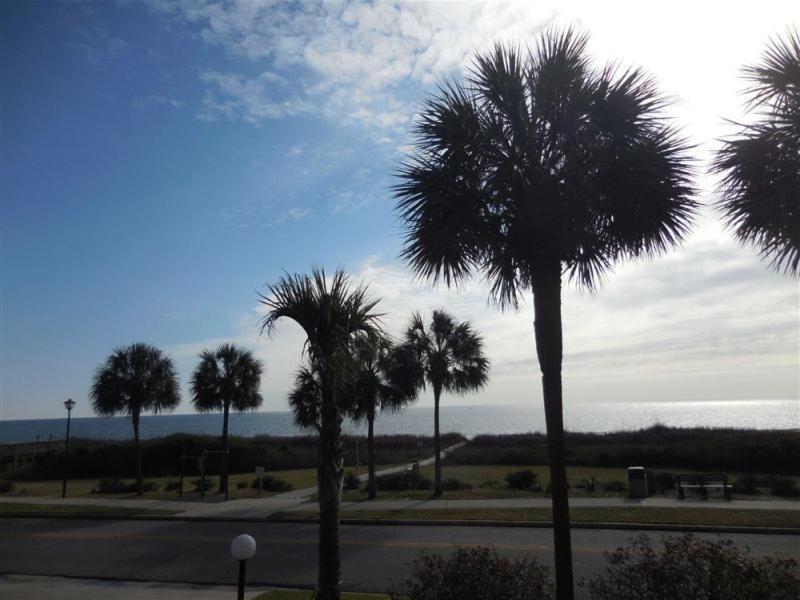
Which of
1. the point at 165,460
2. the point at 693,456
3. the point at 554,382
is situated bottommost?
the point at 165,460

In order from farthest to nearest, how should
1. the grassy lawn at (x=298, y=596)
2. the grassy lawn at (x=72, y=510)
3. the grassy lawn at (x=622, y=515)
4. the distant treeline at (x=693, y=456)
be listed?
the distant treeline at (x=693, y=456) → the grassy lawn at (x=72, y=510) → the grassy lawn at (x=622, y=515) → the grassy lawn at (x=298, y=596)

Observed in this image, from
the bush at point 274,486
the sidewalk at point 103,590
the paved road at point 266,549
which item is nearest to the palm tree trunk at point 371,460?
the paved road at point 266,549

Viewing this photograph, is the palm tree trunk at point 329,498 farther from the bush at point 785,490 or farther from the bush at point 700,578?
the bush at point 785,490

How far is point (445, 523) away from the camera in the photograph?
15.5 m

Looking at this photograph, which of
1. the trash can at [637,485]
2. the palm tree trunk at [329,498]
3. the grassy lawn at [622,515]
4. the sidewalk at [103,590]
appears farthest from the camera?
the trash can at [637,485]

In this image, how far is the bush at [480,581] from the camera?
6.27 m

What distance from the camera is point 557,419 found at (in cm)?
706

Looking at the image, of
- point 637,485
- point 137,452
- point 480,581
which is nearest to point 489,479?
point 637,485

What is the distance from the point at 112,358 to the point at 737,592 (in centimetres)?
2770

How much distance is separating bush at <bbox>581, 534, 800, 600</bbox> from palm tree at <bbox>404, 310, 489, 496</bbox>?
55.3 feet

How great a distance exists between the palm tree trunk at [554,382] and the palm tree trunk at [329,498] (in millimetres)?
2684

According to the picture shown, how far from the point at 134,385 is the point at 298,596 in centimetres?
2114

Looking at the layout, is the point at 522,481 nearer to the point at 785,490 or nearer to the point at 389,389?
the point at 389,389

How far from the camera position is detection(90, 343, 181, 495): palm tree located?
27.2 m
